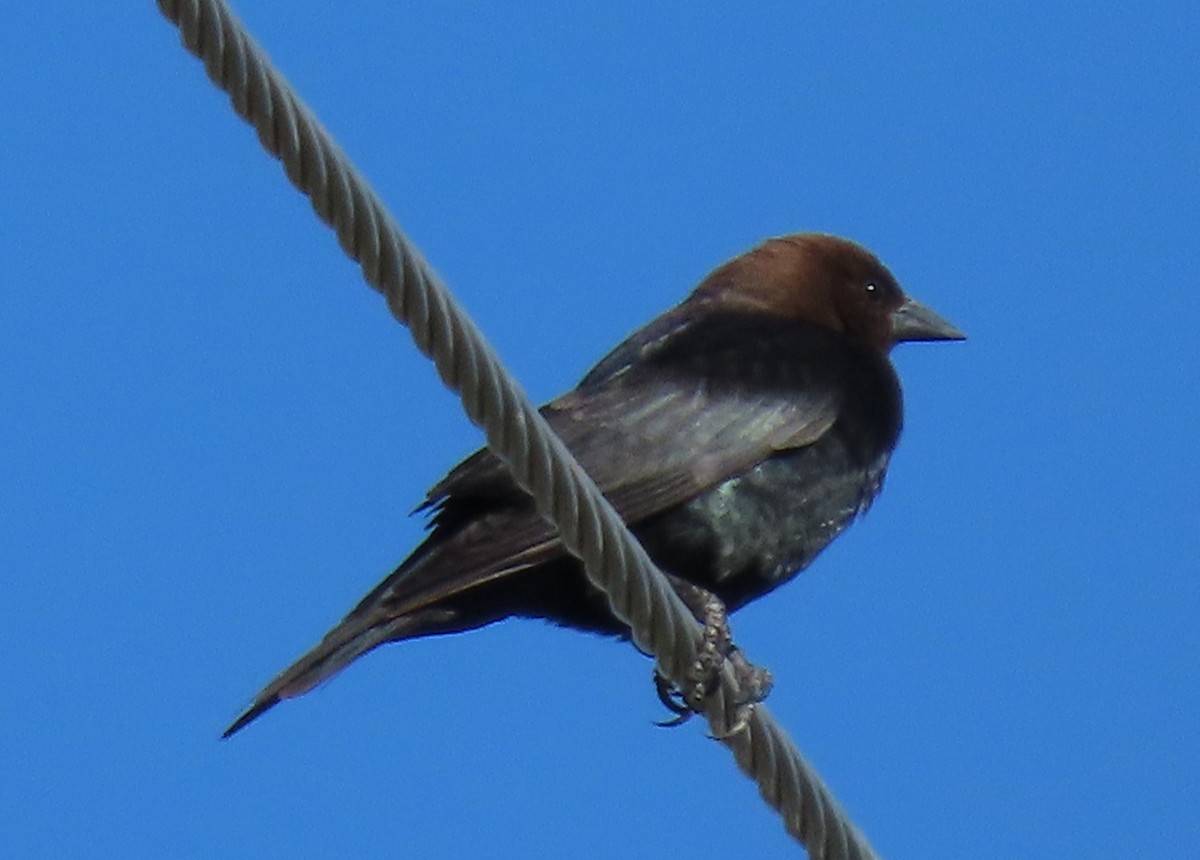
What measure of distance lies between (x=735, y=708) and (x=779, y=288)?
2.48 m

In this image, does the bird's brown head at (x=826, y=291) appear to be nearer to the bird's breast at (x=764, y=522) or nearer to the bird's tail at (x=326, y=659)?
the bird's breast at (x=764, y=522)

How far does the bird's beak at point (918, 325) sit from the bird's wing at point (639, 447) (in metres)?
0.68

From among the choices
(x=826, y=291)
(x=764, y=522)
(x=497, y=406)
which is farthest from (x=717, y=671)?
(x=826, y=291)

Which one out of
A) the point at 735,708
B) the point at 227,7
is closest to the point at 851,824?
the point at 735,708

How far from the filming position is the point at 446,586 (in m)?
4.82

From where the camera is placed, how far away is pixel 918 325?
6648 mm

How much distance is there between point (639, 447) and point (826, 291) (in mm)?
1245

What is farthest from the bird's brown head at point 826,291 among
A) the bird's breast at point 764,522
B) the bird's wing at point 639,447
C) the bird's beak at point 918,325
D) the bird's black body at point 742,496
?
the bird's breast at point 764,522

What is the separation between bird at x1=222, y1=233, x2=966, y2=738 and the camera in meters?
4.88

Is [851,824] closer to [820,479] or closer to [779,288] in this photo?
[820,479]

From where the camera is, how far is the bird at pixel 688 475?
4883mm

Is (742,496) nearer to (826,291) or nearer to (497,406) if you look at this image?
(826,291)

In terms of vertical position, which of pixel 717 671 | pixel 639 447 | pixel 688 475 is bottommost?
pixel 717 671

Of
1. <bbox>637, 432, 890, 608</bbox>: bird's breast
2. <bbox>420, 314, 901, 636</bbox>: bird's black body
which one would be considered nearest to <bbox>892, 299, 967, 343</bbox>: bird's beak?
<bbox>420, 314, 901, 636</bbox>: bird's black body
